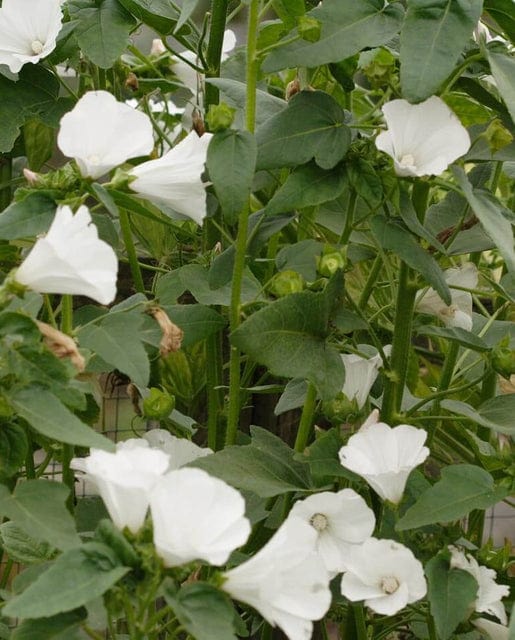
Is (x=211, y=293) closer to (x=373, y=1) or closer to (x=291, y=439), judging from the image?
(x=373, y=1)

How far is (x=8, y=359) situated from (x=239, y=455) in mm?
226

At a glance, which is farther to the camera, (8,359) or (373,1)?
(373,1)

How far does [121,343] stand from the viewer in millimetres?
668

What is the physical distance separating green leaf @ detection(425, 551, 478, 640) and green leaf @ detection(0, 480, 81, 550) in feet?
0.83

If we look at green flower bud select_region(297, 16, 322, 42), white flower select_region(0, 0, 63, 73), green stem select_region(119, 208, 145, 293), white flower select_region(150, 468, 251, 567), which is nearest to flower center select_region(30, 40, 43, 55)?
white flower select_region(0, 0, 63, 73)

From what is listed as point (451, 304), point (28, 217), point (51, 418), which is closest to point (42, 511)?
point (51, 418)

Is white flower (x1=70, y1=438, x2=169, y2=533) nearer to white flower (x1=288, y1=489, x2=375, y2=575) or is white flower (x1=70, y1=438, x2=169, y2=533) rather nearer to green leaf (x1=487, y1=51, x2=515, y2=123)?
white flower (x1=288, y1=489, x2=375, y2=575)

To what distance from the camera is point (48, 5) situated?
2.77 feet

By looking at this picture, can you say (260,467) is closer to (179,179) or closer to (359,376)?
(359,376)

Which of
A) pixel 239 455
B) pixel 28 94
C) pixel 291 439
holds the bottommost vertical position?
pixel 291 439

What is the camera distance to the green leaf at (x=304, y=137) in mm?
749

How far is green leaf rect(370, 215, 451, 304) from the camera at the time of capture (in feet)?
2.41

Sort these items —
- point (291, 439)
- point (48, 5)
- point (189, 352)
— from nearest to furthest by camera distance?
point (48, 5)
point (189, 352)
point (291, 439)

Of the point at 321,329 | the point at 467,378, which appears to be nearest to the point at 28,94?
the point at 321,329
